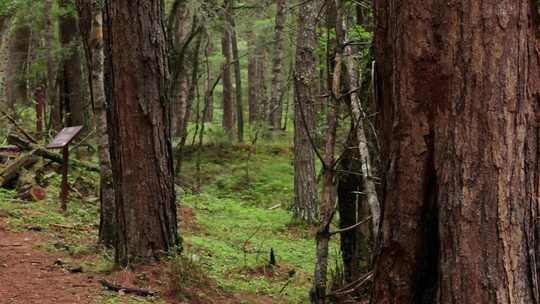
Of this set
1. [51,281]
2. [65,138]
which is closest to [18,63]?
[65,138]

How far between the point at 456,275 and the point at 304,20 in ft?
32.1

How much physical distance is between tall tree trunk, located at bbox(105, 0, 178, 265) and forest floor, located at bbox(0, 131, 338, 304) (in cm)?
36

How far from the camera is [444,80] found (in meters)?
3.02

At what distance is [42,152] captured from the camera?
40.8 feet

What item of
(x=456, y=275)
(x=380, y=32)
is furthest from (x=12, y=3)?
(x=456, y=275)

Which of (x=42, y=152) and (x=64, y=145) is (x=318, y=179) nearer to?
(x=64, y=145)

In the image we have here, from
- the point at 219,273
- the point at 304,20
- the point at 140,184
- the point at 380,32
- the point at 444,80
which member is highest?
the point at 304,20

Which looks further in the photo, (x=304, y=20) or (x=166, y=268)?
(x=304, y=20)

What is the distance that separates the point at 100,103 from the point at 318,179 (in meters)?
3.18

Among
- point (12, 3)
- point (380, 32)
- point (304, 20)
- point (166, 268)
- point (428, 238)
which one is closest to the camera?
point (428, 238)

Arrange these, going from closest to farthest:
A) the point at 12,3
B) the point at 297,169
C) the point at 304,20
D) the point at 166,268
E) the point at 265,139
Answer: the point at 166,268
the point at 304,20
the point at 297,169
the point at 12,3
the point at 265,139

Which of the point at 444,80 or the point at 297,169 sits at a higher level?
the point at 444,80

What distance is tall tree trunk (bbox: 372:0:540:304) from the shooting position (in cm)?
286

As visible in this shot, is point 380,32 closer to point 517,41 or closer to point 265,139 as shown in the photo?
point 517,41
